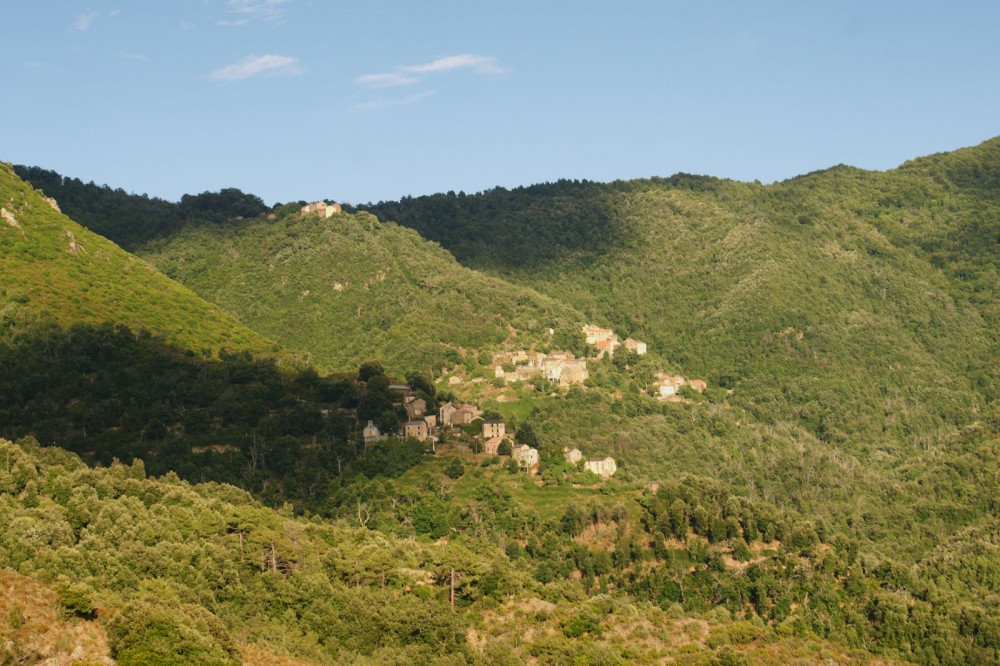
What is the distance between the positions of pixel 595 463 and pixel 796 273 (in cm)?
6476

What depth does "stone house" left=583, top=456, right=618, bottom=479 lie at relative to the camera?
83.1 m

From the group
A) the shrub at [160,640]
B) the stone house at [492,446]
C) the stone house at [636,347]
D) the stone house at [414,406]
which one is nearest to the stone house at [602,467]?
the stone house at [492,446]

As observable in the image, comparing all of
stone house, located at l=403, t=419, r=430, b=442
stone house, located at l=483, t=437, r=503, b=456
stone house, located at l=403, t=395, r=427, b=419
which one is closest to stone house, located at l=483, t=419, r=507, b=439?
stone house, located at l=483, t=437, r=503, b=456

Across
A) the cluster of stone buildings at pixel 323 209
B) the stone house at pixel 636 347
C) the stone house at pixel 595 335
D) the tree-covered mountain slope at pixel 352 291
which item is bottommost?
→ the stone house at pixel 636 347

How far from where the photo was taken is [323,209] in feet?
433

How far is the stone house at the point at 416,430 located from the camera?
7900 cm

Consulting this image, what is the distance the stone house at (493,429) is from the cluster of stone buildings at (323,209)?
2082 inches

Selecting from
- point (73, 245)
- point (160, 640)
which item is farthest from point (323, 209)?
point (160, 640)

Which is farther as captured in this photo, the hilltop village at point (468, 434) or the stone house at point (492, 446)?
the stone house at point (492, 446)

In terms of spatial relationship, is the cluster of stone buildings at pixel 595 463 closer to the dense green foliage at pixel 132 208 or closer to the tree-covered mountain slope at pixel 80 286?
the tree-covered mountain slope at pixel 80 286

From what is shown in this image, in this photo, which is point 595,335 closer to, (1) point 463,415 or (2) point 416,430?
(1) point 463,415

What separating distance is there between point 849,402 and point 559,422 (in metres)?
39.1

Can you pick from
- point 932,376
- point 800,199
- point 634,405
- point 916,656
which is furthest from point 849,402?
point 916,656

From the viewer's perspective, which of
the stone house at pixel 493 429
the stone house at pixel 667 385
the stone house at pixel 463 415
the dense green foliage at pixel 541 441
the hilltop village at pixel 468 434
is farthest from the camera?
the stone house at pixel 667 385
